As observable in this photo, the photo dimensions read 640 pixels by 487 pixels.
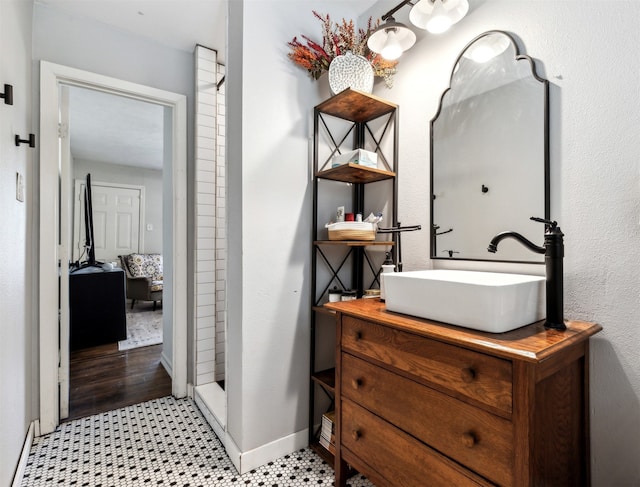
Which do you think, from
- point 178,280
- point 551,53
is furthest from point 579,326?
point 178,280

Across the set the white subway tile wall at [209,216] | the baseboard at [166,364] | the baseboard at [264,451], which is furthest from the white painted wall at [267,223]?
the baseboard at [166,364]

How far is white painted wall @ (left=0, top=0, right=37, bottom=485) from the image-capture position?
124cm

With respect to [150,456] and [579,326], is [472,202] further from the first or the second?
[150,456]

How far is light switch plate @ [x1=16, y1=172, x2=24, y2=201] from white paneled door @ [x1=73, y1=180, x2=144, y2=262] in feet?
15.4

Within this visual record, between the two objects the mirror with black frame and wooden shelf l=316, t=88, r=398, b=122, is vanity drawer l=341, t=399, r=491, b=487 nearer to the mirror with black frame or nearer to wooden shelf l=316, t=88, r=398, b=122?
the mirror with black frame

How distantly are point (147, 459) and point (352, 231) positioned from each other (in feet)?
5.12

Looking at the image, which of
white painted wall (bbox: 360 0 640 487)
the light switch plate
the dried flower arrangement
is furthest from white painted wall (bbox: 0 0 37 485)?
Result: white painted wall (bbox: 360 0 640 487)

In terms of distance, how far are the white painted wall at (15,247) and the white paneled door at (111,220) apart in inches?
172

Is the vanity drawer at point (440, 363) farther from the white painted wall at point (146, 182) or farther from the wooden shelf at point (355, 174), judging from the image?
the white painted wall at point (146, 182)

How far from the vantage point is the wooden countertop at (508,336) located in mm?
835

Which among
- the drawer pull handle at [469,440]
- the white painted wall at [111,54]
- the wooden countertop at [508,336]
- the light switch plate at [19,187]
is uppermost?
the white painted wall at [111,54]

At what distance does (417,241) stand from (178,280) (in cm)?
168

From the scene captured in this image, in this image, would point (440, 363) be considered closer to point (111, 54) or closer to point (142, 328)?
point (111, 54)

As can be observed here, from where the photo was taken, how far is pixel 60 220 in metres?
2.08
